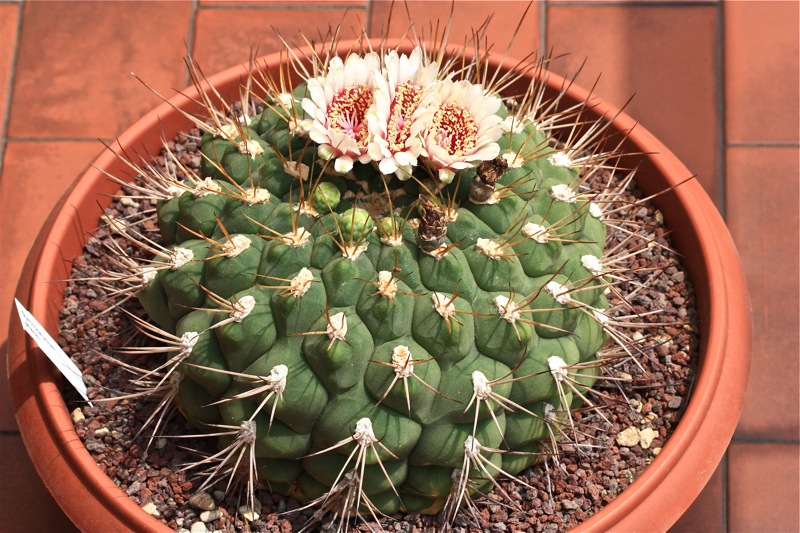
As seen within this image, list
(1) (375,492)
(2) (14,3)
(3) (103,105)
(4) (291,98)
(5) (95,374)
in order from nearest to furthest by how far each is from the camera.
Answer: (1) (375,492) < (4) (291,98) < (5) (95,374) < (3) (103,105) < (2) (14,3)

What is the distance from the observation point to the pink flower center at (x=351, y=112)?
119 cm

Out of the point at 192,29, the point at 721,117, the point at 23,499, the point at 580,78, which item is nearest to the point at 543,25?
the point at 580,78

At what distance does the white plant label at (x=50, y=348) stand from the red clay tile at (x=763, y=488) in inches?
52.7

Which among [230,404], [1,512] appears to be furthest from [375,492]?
[1,512]

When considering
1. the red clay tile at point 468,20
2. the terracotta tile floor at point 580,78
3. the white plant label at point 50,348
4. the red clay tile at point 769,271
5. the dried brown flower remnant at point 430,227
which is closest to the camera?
the dried brown flower remnant at point 430,227

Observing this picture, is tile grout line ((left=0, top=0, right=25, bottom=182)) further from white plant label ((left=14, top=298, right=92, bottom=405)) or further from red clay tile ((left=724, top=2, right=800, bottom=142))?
red clay tile ((left=724, top=2, right=800, bottom=142))

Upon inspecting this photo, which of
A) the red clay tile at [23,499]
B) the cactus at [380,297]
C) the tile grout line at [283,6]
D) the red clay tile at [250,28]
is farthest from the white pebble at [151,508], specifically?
the tile grout line at [283,6]

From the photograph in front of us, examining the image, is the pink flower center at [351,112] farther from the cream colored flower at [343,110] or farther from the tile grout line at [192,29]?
the tile grout line at [192,29]

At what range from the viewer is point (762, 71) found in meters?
2.30

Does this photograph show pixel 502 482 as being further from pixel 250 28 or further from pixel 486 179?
pixel 250 28

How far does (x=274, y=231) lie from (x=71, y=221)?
617 millimetres

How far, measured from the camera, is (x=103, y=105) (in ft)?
7.47

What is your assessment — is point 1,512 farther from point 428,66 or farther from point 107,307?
point 428,66

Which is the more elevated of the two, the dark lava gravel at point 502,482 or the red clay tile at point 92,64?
the red clay tile at point 92,64
